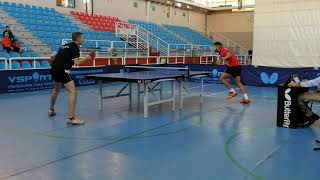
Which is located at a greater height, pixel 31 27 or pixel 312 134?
pixel 31 27

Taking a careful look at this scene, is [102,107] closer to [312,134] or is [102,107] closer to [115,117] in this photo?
[115,117]

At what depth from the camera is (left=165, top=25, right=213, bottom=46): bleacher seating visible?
27.1 m

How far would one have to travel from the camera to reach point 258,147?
5.23 m

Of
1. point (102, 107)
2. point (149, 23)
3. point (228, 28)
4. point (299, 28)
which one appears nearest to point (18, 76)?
point (102, 107)

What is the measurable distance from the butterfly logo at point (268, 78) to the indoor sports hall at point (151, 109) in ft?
0.12

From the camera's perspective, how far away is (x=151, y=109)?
8523mm

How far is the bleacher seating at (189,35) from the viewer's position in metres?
27.1

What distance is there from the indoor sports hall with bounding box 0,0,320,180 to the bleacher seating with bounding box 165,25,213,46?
7404mm

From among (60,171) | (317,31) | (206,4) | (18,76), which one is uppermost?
(206,4)

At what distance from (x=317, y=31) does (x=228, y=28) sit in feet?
53.6

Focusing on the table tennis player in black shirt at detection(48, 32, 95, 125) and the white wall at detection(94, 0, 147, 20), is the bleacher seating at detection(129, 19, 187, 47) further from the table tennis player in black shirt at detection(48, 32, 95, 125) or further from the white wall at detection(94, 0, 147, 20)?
the table tennis player in black shirt at detection(48, 32, 95, 125)

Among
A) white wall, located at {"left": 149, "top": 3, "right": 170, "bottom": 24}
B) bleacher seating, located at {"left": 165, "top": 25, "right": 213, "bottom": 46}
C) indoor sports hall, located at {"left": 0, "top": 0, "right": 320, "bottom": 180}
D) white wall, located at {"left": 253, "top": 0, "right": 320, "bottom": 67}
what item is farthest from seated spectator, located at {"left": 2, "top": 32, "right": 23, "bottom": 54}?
bleacher seating, located at {"left": 165, "top": 25, "right": 213, "bottom": 46}

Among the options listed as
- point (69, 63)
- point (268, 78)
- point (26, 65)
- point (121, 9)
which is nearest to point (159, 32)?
point (121, 9)

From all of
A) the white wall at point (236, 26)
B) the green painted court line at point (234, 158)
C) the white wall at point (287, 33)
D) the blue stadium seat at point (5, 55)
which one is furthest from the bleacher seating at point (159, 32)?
the green painted court line at point (234, 158)
